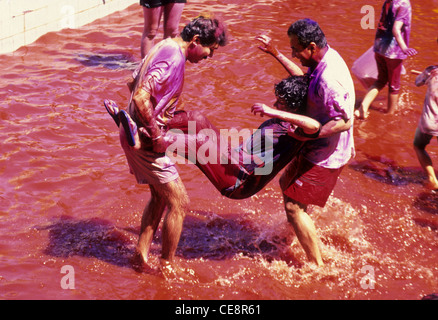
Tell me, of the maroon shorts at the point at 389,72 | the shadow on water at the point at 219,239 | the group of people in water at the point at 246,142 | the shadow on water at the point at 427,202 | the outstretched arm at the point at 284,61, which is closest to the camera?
the group of people in water at the point at 246,142

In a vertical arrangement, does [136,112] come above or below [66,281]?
above

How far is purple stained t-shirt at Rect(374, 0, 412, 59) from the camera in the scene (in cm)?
727

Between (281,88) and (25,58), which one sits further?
(25,58)

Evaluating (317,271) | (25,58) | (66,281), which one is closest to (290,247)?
(317,271)

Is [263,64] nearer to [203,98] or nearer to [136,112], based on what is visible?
[203,98]

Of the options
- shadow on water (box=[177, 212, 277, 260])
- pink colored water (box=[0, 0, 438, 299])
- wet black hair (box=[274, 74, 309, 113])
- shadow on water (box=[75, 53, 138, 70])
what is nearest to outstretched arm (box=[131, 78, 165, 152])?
wet black hair (box=[274, 74, 309, 113])

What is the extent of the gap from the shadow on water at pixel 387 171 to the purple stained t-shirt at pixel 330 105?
6.60 feet

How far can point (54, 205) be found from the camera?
5.64 m

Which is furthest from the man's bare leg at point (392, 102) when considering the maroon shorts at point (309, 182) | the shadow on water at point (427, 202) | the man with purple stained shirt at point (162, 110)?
the man with purple stained shirt at point (162, 110)

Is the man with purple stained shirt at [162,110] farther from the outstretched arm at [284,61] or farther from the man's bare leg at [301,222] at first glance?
the man's bare leg at [301,222]

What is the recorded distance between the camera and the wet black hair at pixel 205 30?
427 centimetres

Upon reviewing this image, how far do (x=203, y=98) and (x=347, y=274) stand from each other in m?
3.85

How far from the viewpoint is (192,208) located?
584cm
